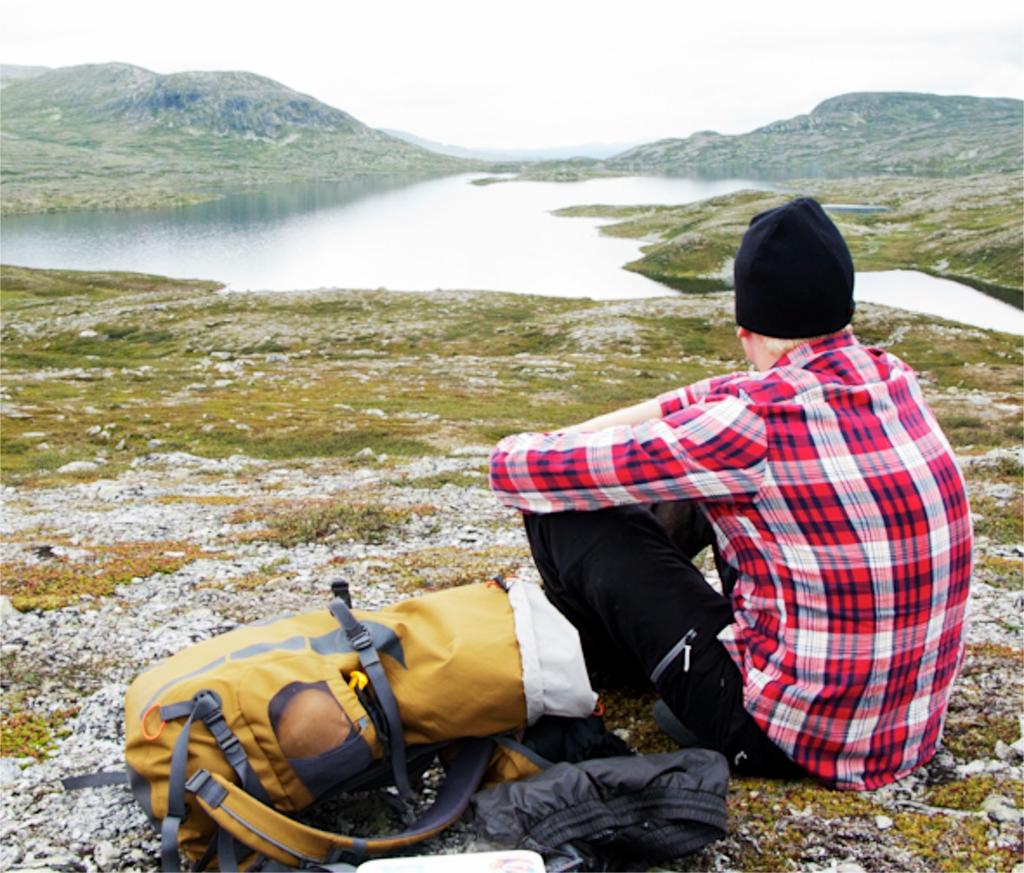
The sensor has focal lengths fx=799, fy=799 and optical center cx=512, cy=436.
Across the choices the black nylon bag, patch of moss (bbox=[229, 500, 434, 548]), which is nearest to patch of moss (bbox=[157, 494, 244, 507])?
patch of moss (bbox=[229, 500, 434, 548])

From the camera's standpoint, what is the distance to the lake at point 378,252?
9450cm

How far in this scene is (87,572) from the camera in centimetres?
972

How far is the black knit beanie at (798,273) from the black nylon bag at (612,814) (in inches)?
94.1

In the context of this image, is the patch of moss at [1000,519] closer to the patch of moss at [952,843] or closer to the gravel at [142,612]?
the gravel at [142,612]

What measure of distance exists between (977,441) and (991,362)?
105 ft

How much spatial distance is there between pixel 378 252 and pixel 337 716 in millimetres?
124455

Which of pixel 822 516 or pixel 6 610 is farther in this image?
pixel 6 610

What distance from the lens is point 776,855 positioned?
4.32 metres

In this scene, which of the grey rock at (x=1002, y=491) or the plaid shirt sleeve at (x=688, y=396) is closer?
the plaid shirt sleeve at (x=688, y=396)

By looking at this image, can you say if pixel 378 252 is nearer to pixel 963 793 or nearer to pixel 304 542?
pixel 304 542

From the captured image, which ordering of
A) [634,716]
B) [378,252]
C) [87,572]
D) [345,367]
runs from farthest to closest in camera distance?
[378,252] → [345,367] → [87,572] → [634,716]

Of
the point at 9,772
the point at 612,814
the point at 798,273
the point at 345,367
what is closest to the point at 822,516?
the point at 798,273

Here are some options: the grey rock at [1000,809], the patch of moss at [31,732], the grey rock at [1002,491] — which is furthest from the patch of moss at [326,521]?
the grey rock at [1002,491]

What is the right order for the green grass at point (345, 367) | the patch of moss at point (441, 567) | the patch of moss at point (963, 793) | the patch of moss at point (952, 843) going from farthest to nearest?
the green grass at point (345, 367)
the patch of moss at point (441, 567)
the patch of moss at point (963, 793)
the patch of moss at point (952, 843)
